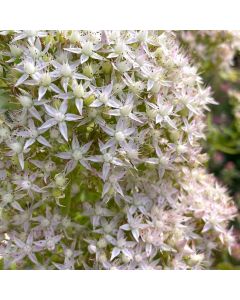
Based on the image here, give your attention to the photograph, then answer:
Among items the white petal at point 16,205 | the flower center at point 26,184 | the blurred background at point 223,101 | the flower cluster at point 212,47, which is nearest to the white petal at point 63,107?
the flower center at point 26,184

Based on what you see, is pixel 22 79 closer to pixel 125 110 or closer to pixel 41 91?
pixel 41 91

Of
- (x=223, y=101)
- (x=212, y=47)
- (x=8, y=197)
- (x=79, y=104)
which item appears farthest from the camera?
(x=223, y=101)

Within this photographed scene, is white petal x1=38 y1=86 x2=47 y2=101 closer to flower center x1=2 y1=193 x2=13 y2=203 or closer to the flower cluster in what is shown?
flower center x1=2 y1=193 x2=13 y2=203

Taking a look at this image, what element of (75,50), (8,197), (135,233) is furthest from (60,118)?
(135,233)

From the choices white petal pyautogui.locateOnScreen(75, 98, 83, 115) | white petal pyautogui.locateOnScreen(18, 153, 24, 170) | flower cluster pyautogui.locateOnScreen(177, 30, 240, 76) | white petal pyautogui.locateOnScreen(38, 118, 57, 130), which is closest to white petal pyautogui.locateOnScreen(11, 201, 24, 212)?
white petal pyautogui.locateOnScreen(18, 153, 24, 170)

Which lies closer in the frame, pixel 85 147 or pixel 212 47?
pixel 85 147

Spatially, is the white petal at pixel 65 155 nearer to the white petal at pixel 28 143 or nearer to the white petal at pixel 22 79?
the white petal at pixel 28 143

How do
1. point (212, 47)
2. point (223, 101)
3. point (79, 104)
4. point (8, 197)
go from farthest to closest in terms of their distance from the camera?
point (223, 101), point (212, 47), point (8, 197), point (79, 104)

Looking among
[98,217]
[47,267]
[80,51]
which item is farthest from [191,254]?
[80,51]
